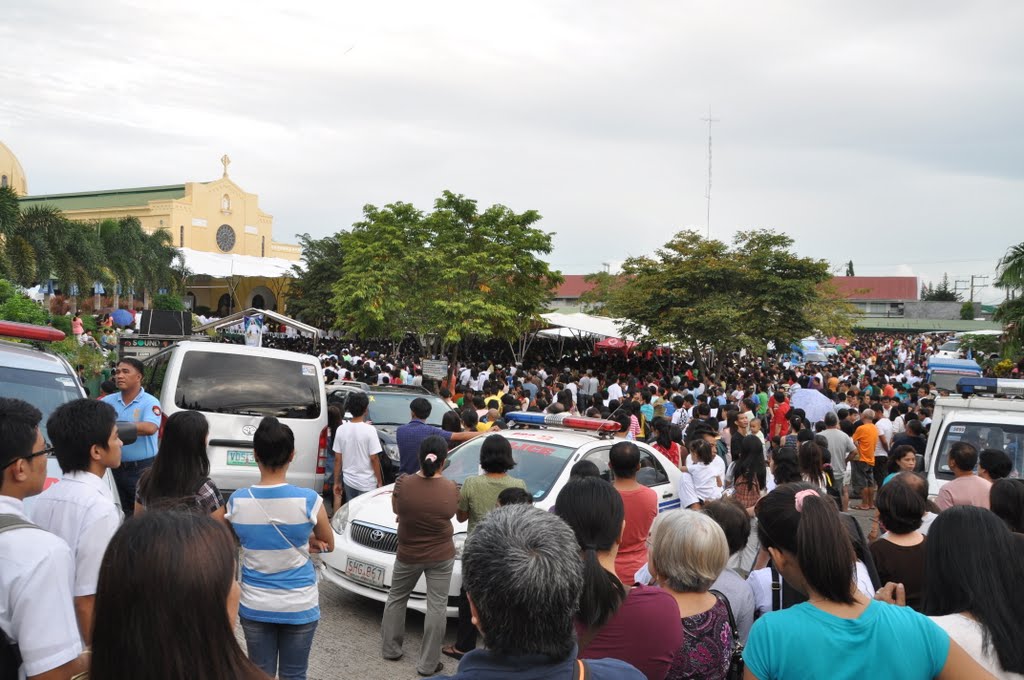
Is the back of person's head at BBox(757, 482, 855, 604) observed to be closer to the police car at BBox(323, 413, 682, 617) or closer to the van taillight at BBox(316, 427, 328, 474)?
the police car at BBox(323, 413, 682, 617)

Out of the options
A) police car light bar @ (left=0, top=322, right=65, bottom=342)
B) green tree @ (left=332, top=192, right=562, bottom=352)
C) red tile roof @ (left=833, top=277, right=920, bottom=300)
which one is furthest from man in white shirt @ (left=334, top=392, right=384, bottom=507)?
red tile roof @ (left=833, top=277, right=920, bottom=300)

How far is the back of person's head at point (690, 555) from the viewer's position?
3312mm

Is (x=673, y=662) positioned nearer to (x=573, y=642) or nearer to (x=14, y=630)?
(x=573, y=642)

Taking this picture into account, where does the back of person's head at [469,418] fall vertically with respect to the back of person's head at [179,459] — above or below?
below

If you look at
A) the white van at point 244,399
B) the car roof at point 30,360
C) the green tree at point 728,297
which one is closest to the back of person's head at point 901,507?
the car roof at point 30,360

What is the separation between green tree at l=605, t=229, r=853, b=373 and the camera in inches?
1006

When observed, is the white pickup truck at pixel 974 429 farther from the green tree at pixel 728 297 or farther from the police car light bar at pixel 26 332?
the green tree at pixel 728 297

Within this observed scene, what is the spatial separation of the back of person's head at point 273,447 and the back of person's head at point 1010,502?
3.78 metres

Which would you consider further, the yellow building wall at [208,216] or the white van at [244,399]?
the yellow building wall at [208,216]

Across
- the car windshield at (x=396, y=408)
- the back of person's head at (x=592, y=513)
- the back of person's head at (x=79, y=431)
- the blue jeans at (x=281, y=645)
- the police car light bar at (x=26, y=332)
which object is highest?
the police car light bar at (x=26, y=332)

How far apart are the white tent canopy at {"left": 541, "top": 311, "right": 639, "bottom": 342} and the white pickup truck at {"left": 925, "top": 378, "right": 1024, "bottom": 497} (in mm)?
17634

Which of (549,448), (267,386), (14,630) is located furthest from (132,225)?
(14,630)

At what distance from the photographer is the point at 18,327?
6012 millimetres

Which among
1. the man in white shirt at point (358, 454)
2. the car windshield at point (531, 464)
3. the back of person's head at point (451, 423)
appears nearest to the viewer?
the car windshield at point (531, 464)
